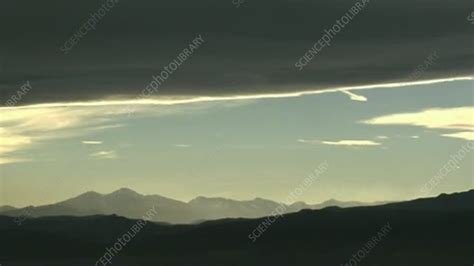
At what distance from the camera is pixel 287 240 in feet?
294

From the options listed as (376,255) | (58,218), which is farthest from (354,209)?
(58,218)

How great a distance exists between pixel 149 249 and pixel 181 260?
442 cm

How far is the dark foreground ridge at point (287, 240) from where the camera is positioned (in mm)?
78938

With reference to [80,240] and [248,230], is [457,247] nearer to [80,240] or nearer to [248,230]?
[248,230]

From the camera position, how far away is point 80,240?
279 feet

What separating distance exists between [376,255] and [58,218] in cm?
4917

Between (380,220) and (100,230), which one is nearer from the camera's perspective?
(380,220)

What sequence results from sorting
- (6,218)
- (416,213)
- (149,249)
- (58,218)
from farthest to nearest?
(58,218)
(6,218)
(416,213)
(149,249)

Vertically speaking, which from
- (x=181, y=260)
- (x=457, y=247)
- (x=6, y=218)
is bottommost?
(x=457, y=247)

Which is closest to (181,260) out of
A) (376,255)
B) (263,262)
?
(263,262)

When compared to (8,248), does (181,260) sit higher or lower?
lower

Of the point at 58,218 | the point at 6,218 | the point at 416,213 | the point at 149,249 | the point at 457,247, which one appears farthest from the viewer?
the point at 58,218

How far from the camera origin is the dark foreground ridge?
78938mm

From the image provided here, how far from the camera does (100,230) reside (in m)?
99.5
